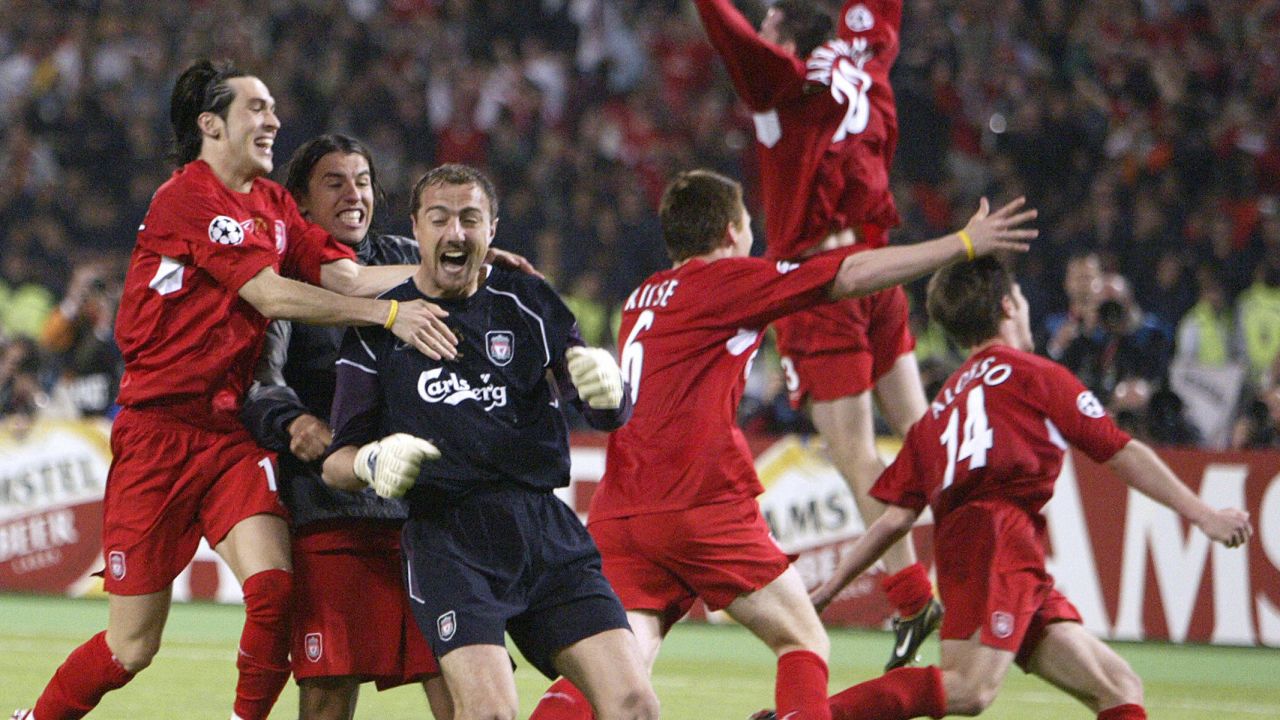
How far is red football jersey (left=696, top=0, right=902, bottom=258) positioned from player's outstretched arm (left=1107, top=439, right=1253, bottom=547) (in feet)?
6.46

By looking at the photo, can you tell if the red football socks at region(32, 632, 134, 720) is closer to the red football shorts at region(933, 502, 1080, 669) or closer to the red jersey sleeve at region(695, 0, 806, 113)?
the red football shorts at region(933, 502, 1080, 669)

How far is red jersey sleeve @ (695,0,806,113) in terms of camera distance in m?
6.25

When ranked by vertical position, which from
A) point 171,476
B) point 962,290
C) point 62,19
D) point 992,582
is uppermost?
point 62,19

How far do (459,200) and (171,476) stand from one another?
1.38 m

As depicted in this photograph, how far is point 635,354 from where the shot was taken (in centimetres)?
536

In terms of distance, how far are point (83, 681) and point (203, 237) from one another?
145cm

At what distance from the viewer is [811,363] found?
7.11 meters

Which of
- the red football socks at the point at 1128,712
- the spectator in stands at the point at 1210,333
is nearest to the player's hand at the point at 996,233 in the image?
the red football socks at the point at 1128,712

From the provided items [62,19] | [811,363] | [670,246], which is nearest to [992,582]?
[670,246]

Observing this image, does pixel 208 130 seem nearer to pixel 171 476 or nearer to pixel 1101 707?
pixel 171 476

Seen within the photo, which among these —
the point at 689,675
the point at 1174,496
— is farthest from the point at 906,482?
the point at 689,675

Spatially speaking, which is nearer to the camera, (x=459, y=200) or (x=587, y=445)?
(x=459, y=200)

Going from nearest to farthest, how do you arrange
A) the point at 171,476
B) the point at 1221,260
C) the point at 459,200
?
the point at 459,200
the point at 171,476
the point at 1221,260

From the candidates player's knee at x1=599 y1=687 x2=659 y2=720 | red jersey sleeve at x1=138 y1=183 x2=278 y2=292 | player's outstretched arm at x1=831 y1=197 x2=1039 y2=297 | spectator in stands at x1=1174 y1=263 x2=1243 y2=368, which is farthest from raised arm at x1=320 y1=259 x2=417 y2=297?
spectator in stands at x1=1174 y1=263 x2=1243 y2=368
